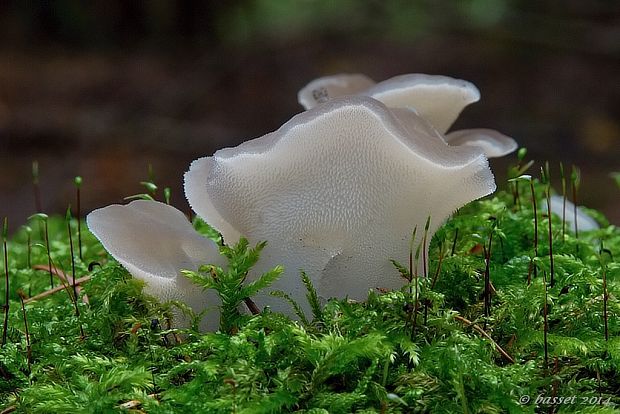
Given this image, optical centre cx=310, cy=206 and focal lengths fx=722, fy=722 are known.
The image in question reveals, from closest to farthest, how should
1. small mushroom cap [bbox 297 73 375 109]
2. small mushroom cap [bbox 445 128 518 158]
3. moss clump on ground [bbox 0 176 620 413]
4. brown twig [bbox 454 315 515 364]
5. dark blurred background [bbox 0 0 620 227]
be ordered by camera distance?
1. moss clump on ground [bbox 0 176 620 413]
2. brown twig [bbox 454 315 515 364]
3. small mushroom cap [bbox 445 128 518 158]
4. small mushroom cap [bbox 297 73 375 109]
5. dark blurred background [bbox 0 0 620 227]

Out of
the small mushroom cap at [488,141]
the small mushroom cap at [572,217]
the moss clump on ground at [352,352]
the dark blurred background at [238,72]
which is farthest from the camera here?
the dark blurred background at [238,72]

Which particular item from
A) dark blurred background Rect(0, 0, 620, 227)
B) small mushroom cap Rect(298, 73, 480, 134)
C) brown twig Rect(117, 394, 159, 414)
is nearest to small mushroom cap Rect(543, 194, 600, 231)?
small mushroom cap Rect(298, 73, 480, 134)

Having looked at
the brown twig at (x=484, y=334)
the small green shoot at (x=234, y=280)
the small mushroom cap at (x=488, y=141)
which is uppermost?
the small mushroom cap at (x=488, y=141)

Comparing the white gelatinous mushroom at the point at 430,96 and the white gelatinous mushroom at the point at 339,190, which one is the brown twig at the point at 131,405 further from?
the white gelatinous mushroom at the point at 430,96

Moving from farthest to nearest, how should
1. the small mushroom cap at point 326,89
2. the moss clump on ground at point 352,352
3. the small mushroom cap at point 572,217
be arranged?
the small mushroom cap at point 572,217 < the small mushroom cap at point 326,89 < the moss clump on ground at point 352,352

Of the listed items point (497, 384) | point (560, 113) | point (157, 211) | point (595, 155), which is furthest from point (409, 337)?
point (560, 113)

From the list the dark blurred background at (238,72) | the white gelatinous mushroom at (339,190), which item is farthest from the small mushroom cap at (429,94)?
the dark blurred background at (238,72)

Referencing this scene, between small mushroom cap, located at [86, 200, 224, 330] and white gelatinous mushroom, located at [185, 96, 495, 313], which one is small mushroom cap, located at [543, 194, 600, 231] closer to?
white gelatinous mushroom, located at [185, 96, 495, 313]
